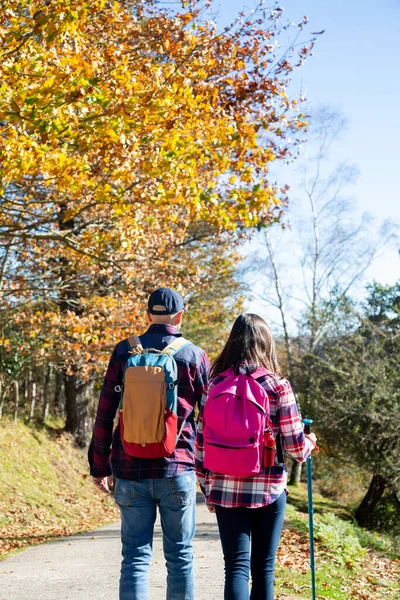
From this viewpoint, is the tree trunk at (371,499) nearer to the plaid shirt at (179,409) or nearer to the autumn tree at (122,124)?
the autumn tree at (122,124)

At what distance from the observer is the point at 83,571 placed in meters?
7.04

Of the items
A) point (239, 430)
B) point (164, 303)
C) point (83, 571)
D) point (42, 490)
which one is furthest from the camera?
point (42, 490)

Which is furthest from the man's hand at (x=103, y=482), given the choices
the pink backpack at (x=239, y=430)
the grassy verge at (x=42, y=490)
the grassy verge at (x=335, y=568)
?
the grassy verge at (x=42, y=490)

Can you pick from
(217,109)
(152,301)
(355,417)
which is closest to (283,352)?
(355,417)

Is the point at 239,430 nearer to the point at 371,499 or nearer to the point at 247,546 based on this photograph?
the point at 247,546

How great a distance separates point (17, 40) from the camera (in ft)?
23.5

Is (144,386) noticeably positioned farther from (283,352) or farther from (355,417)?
(283,352)

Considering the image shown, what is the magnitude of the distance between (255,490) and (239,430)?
1.05ft

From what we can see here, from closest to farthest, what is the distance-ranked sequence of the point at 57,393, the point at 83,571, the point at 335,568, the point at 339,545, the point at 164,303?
the point at 164,303 < the point at 83,571 < the point at 335,568 < the point at 339,545 < the point at 57,393

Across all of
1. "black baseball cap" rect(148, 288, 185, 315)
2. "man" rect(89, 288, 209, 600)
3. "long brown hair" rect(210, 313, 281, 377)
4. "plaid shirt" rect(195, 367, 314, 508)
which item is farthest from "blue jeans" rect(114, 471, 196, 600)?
"black baseball cap" rect(148, 288, 185, 315)

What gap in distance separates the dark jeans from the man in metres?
0.28

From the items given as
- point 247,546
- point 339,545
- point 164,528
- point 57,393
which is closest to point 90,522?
point 339,545

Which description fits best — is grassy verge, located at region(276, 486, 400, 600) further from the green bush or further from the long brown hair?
the long brown hair

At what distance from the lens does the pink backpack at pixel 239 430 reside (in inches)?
146
